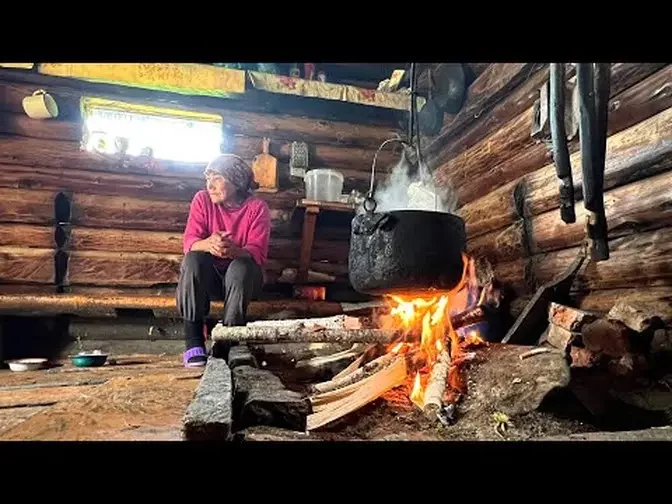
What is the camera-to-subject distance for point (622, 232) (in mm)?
3197

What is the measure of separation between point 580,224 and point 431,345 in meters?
1.66

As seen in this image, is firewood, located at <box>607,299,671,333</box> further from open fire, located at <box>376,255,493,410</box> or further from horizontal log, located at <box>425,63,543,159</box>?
horizontal log, located at <box>425,63,543,159</box>

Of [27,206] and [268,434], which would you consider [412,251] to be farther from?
[27,206]

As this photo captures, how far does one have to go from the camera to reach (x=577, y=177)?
3.63m

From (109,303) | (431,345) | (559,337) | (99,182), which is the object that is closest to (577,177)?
(559,337)

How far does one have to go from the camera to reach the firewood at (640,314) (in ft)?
8.74

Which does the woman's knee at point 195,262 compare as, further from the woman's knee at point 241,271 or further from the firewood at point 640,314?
the firewood at point 640,314

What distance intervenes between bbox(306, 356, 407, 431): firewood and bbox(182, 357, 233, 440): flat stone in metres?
0.44

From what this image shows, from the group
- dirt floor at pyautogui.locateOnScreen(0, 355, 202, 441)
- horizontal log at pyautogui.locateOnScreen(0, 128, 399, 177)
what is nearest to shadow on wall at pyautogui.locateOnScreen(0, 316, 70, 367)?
horizontal log at pyautogui.locateOnScreen(0, 128, 399, 177)

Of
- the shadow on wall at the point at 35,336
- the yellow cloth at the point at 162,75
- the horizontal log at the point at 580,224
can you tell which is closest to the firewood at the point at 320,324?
the horizontal log at the point at 580,224
